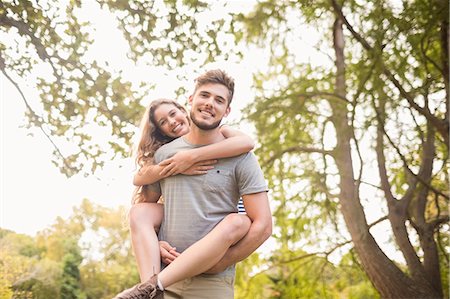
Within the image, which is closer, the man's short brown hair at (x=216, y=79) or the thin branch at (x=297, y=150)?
the man's short brown hair at (x=216, y=79)

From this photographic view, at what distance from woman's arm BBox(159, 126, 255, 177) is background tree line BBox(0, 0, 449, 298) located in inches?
81.4

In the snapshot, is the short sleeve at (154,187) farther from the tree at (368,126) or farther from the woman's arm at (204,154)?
the tree at (368,126)

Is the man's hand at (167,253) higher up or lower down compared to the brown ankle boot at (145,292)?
higher up

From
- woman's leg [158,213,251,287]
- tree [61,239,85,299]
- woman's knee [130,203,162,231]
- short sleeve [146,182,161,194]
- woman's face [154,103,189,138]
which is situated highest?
woman's face [154,103,189,138]

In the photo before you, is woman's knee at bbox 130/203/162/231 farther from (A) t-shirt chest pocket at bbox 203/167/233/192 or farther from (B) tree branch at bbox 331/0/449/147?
(B) tree branch at bbox 331/0/449/147

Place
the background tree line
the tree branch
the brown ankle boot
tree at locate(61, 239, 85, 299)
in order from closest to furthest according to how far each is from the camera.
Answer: the brown ankle boot
the background tree line
the tree branch
tree at locate(61, 239, 85, 299)

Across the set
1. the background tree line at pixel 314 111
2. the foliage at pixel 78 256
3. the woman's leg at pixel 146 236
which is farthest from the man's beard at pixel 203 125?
the foliage at pixel 78 256

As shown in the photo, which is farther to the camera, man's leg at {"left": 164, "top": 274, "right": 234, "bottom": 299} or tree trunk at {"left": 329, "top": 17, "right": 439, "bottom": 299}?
tree trunk at {"left": 329, "top": 17, "right": 439, "bottom": 299}

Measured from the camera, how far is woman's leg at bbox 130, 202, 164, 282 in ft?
4.79

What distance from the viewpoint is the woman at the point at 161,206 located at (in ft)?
4.57

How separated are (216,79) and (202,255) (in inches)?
18.6

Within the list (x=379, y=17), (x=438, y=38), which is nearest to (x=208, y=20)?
(x=379, y=17)

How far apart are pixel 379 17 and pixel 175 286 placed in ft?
9.66

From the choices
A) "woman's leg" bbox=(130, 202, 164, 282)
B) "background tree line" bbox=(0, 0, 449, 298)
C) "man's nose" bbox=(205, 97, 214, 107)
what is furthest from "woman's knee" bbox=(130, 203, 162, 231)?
"background tree line" bbox=(0, 0, 449, 298)
